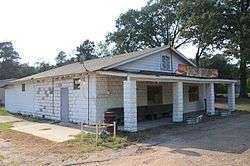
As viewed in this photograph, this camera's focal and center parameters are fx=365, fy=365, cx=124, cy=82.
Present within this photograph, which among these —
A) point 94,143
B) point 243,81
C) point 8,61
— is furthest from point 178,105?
point 8,61

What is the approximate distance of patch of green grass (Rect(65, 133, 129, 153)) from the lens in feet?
44.2

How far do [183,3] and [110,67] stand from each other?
27.4 metres

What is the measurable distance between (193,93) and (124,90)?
1220 cm

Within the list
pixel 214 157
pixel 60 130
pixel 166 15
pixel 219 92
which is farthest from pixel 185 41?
pixel 214 157

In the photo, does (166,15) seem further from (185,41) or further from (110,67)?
(110,67)

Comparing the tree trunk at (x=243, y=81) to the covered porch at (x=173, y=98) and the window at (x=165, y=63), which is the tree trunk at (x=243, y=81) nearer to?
the covered porch at (x=173, y=98)

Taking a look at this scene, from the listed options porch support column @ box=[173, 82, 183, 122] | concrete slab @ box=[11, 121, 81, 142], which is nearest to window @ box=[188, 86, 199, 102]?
porch support column @ box=[173, 82, 183, 122]

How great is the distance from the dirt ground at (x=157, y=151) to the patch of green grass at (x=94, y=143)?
398 mm

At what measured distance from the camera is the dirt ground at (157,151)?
1099cm

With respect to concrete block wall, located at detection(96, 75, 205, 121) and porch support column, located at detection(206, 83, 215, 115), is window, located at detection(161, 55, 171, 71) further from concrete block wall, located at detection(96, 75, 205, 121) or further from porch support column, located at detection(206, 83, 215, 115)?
porch support column, located at detection(206, 83, 215, 115)

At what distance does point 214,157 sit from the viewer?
1113 centimetres

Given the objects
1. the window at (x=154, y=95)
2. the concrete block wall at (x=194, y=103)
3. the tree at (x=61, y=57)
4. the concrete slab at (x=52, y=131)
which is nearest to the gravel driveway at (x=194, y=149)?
the concrete slab at (x=52, y=131)

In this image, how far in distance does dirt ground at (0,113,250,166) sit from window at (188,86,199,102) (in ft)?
35.7

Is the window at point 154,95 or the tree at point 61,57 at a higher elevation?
the tree at point 61,57
